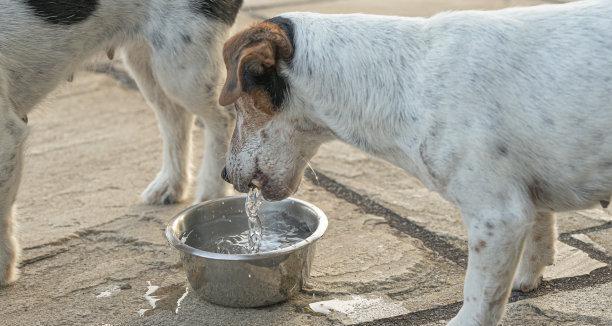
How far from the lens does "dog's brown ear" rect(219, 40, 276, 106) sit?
329cm

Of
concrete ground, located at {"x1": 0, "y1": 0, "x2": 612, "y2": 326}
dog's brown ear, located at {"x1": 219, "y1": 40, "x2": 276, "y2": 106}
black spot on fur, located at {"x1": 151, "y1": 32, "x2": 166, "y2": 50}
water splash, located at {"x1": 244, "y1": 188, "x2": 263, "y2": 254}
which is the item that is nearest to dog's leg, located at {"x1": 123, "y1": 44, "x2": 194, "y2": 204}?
concrete ground, located at {"x1": 0, "y1": 0, "x2": 612, "y2": 326}

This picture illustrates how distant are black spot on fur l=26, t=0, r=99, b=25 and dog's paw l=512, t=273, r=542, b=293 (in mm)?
2257

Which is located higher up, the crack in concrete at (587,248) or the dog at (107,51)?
the dog at (107,51)

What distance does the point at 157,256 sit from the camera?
4.38 metres

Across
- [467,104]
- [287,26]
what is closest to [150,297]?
[287,26]

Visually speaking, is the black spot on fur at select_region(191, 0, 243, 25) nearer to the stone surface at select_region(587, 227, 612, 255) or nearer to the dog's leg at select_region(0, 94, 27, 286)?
the dog's leg at select_region(0, 94, 27, 286)

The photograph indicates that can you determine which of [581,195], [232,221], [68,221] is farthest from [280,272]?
[68,221]

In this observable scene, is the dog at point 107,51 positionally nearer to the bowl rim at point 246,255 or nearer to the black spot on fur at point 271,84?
the bowl rim at point 246,255

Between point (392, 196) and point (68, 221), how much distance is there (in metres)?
1.68

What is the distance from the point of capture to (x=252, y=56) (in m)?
3.30

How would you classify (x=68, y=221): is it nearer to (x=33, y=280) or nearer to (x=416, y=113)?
(x=33, y=280)

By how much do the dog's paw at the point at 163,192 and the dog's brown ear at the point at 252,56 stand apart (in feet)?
5.82

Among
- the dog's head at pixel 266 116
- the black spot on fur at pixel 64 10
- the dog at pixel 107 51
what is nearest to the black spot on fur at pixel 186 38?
the dog at pixel 107 51

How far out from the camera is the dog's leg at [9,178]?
406cm
